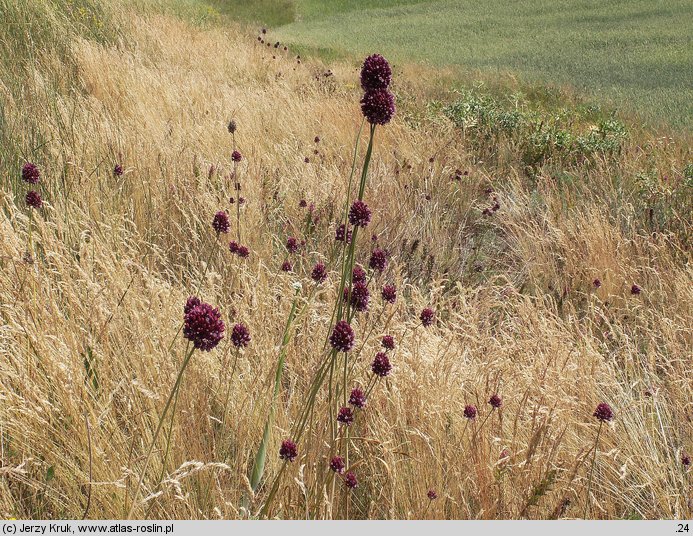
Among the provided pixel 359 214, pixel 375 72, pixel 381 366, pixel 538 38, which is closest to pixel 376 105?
pixel 375 72

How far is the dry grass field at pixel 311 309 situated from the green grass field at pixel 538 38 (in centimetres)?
510

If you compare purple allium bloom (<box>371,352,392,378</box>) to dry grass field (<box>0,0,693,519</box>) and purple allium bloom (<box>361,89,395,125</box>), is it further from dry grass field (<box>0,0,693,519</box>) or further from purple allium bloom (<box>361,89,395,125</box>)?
purple allium bloom (<box>361,89,395,125</box>)

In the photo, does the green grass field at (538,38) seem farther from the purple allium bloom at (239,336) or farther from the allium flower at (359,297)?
the purple allium bloom at (239,336)

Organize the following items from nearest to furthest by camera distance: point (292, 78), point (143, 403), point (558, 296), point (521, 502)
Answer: point (521, 502)
point (143, 403)
point (558, 296)
point (292, 78)

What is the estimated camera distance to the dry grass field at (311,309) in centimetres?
156

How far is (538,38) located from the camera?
69.2 ft

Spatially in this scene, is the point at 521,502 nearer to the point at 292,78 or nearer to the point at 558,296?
the point at 558,296

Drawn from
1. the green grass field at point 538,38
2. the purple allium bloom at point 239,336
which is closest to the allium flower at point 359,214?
the purple allium bloom at point 239,336

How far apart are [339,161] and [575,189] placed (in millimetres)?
1893

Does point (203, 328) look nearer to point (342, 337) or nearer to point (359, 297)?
point (342, 337)

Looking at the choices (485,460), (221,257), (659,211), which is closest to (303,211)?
(221,257)

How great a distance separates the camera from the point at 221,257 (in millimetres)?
2854

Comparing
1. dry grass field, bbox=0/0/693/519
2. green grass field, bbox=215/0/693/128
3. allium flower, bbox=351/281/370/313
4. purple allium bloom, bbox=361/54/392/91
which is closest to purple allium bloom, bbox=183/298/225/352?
dry grass field, bbox=0/0/693/519

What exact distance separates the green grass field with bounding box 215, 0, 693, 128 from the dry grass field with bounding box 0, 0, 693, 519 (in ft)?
16.7
